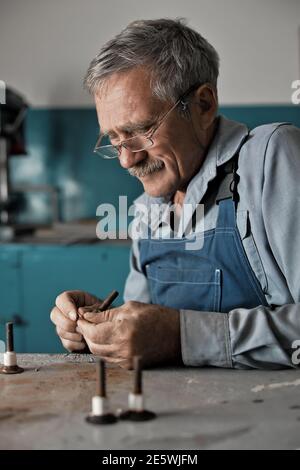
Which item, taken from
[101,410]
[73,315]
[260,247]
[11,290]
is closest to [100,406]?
[101,410]

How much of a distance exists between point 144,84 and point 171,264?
1.79 feet

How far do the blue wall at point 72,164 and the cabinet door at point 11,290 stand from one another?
37.8 inches

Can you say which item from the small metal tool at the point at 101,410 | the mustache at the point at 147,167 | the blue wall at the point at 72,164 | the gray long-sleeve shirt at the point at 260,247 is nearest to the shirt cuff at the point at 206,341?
the gray long-sleeve shirt at the point at 260,247

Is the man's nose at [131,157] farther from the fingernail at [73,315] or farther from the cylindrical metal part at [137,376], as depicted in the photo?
the cylindrical metal part at [137,376]

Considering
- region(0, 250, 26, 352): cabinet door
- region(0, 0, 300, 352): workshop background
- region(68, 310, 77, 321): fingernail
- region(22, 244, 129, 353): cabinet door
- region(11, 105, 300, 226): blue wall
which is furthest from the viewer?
region(11, 105, 300, 226): blue wall

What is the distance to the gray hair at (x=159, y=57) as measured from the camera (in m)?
1.78

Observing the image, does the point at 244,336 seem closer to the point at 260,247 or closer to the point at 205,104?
the point at 260,247

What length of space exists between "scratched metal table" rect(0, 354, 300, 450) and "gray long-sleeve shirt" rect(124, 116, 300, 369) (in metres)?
0.05

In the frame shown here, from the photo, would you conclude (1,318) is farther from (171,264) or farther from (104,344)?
(104,344)

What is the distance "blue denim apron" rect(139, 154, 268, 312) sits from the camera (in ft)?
5.75

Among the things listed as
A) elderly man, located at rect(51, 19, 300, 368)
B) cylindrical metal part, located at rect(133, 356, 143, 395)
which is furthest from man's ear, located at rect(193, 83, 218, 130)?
cylindrical metal part, located at rect(133, 356, 143, 395)

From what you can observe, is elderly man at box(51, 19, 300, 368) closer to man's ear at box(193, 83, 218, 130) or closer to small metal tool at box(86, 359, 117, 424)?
man's ear at box(193, 83, 218, 130)

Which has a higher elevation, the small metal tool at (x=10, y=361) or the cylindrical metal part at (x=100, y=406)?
the cylindrical metal part at (x=100, y=406)

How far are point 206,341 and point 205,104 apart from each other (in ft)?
2.68
